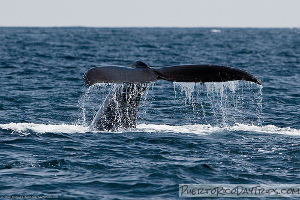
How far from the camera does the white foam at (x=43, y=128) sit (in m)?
12.1

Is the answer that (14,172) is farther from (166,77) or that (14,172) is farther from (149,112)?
(149,112)

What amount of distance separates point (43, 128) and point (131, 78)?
4352 millimetres

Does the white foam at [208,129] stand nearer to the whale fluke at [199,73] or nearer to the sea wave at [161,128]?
the sea wave at [161,128]

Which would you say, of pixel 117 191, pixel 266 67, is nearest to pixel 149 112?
pixel 117 191

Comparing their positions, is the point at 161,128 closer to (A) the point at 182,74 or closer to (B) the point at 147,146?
(B) the point at 147,146

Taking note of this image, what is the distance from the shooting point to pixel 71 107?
54.3 feet

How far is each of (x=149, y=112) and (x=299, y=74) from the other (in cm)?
1432

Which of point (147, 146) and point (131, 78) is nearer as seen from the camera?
point (131, 78)

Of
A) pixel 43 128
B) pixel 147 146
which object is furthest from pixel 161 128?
pixel 43 128


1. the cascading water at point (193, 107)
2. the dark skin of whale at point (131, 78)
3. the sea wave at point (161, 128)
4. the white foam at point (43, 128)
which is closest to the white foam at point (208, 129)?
the sea wave at point (161, 128)

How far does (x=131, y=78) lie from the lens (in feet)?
28.9

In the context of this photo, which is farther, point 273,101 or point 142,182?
point 273,101

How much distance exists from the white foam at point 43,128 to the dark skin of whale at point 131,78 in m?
0.85

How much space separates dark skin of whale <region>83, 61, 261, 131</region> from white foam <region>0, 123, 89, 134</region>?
2.78 feet
